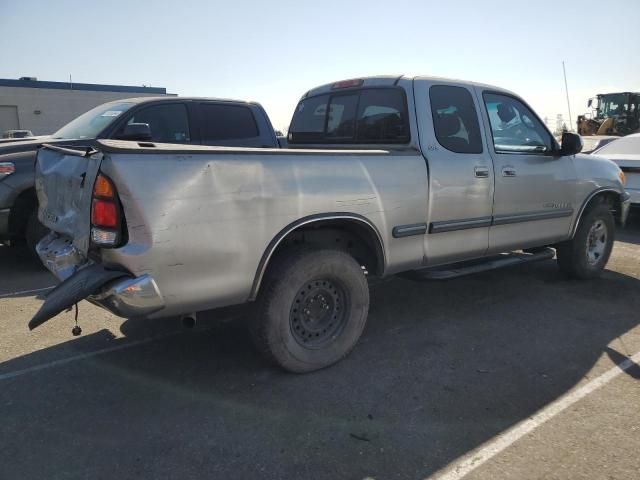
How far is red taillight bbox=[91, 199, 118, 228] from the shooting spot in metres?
2.71

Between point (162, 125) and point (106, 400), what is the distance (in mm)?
4070

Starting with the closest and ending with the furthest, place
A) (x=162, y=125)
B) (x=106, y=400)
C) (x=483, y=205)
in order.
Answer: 1. (x=106, y=400)
2. (x=483, y=205)
3. (x=162, y=125)

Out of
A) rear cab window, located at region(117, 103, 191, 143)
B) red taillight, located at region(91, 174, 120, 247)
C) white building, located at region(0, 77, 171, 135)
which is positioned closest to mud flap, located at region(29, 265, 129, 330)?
red taillight, located at region(91, 174, 120, 247)

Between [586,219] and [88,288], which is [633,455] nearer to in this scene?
[88,288]

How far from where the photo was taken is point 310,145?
511 cm

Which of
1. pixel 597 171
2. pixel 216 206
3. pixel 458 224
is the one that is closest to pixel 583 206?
pixel 597 171

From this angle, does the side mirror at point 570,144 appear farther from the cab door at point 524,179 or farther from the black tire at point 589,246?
the black tire at point 589,246

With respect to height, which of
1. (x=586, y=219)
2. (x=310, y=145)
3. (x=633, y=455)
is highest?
(x=310, y=145)

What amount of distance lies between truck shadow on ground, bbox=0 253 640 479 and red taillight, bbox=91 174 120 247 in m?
1.04

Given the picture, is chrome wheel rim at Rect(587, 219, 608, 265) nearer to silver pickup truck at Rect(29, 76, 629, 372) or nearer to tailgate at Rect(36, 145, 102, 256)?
silver pickup truck at Rect(29, 76, 629, 372)

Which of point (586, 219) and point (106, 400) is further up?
point (586, 219)

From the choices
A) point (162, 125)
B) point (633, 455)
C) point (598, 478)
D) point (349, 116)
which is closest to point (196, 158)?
point (349, 116)

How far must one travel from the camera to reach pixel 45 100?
101ft

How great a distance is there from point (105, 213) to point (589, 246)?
5121mm
